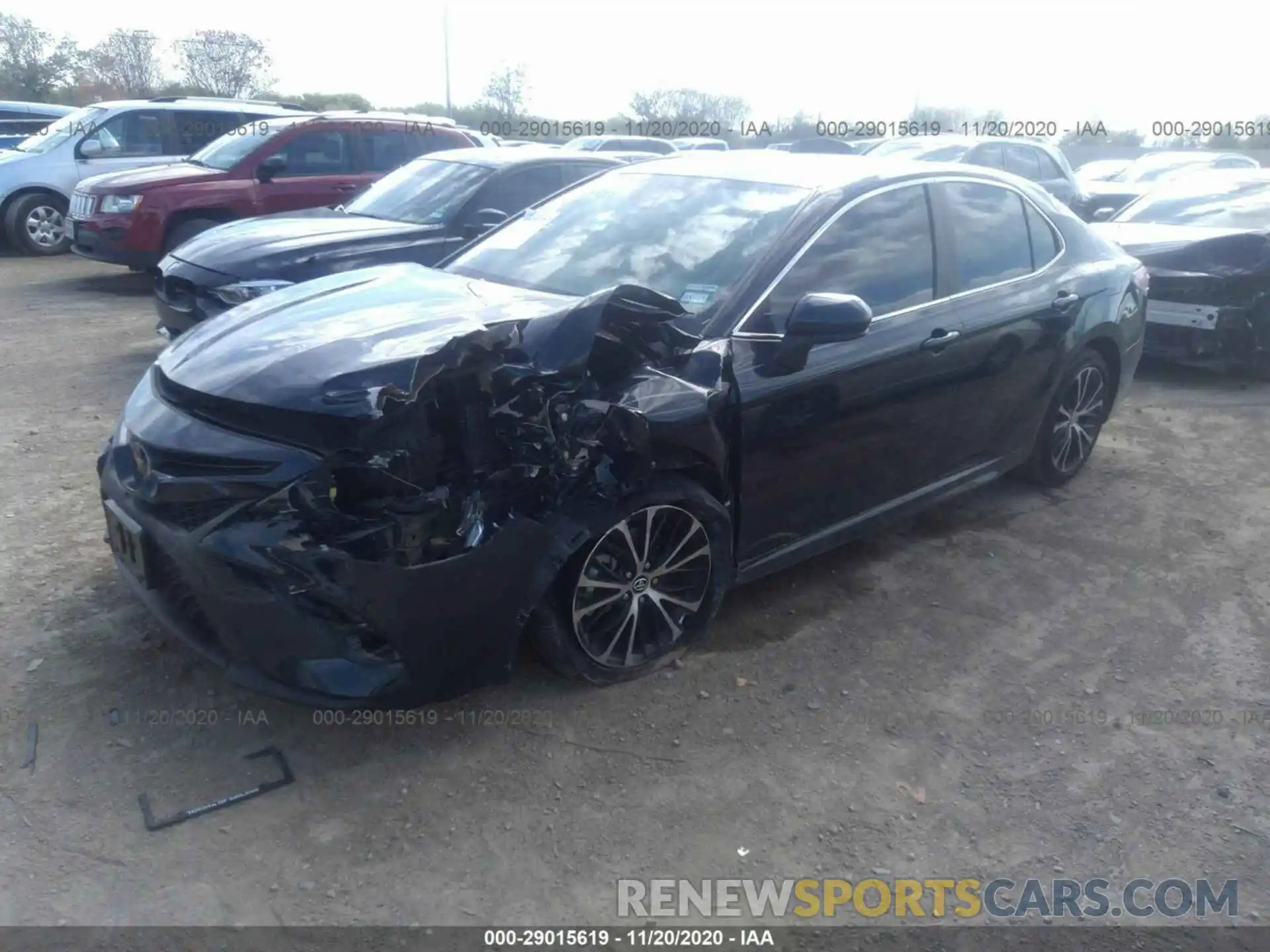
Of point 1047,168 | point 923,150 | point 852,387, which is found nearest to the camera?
point 852,387

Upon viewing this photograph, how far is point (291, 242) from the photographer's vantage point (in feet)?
22.0

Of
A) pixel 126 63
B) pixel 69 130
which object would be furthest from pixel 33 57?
pixel 69 130

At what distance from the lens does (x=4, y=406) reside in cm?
638

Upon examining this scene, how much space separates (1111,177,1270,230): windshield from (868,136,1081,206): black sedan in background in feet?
10.1

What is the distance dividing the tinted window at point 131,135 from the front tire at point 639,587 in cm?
1134

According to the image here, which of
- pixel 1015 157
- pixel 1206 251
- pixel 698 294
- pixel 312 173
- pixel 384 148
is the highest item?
pixel 698 294

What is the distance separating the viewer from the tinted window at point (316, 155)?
10.2 meters

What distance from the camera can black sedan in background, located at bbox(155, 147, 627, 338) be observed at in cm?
650

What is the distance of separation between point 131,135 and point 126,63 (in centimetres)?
2805

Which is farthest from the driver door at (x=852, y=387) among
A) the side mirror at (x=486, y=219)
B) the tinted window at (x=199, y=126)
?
the tinted window at (x=199, y=126)

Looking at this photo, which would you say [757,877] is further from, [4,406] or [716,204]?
[4,406]

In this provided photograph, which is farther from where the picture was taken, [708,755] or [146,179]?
[146,179]

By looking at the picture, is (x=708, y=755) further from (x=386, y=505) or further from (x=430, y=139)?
(x=430, y=139)

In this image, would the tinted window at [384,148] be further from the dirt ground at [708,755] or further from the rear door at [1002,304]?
the rear door at [1002,304]
